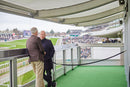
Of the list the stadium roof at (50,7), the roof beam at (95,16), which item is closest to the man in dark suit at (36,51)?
the stadium roof at (50,7)

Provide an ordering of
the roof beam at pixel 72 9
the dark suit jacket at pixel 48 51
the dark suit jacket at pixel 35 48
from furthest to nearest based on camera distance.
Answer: the roof beam at pixel 72 9, the dark suit jacket at pixel 48 51, the dark suit jacket at pixel 35 48

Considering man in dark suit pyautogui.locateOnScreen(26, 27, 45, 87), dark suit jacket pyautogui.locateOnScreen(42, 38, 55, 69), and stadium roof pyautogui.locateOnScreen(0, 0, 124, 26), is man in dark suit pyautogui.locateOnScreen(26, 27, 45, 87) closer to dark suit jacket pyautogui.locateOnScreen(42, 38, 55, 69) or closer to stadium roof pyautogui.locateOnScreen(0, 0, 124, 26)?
dark suit jacket pyautogui.locateOnScreen(42, 38, 55, 69)

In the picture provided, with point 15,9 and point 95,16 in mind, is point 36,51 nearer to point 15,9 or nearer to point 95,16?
point 15,9

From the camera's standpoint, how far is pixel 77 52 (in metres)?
9.27

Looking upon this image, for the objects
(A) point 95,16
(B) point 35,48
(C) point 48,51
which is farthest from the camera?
(A) point 95,16

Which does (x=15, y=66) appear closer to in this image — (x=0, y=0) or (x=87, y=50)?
(x=0, y=0)

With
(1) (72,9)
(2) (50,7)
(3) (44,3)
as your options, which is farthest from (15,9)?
(1) (72,9)

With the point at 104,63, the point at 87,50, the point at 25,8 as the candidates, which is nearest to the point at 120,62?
the point at 104,63

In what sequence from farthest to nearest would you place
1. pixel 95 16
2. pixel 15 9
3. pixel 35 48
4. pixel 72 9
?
pixel 95 16 < pixel 72 9 < pixel 15 9 < pixel 35 48

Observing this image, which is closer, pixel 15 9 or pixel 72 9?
pixel 15 9

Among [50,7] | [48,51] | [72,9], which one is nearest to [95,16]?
[72,9]

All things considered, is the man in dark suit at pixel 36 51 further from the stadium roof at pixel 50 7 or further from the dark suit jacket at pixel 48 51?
the stadium roof at pixel 50 7

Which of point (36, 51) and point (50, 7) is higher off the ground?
point (50, 7)

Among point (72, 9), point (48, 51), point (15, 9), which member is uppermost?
point (72, 9)
